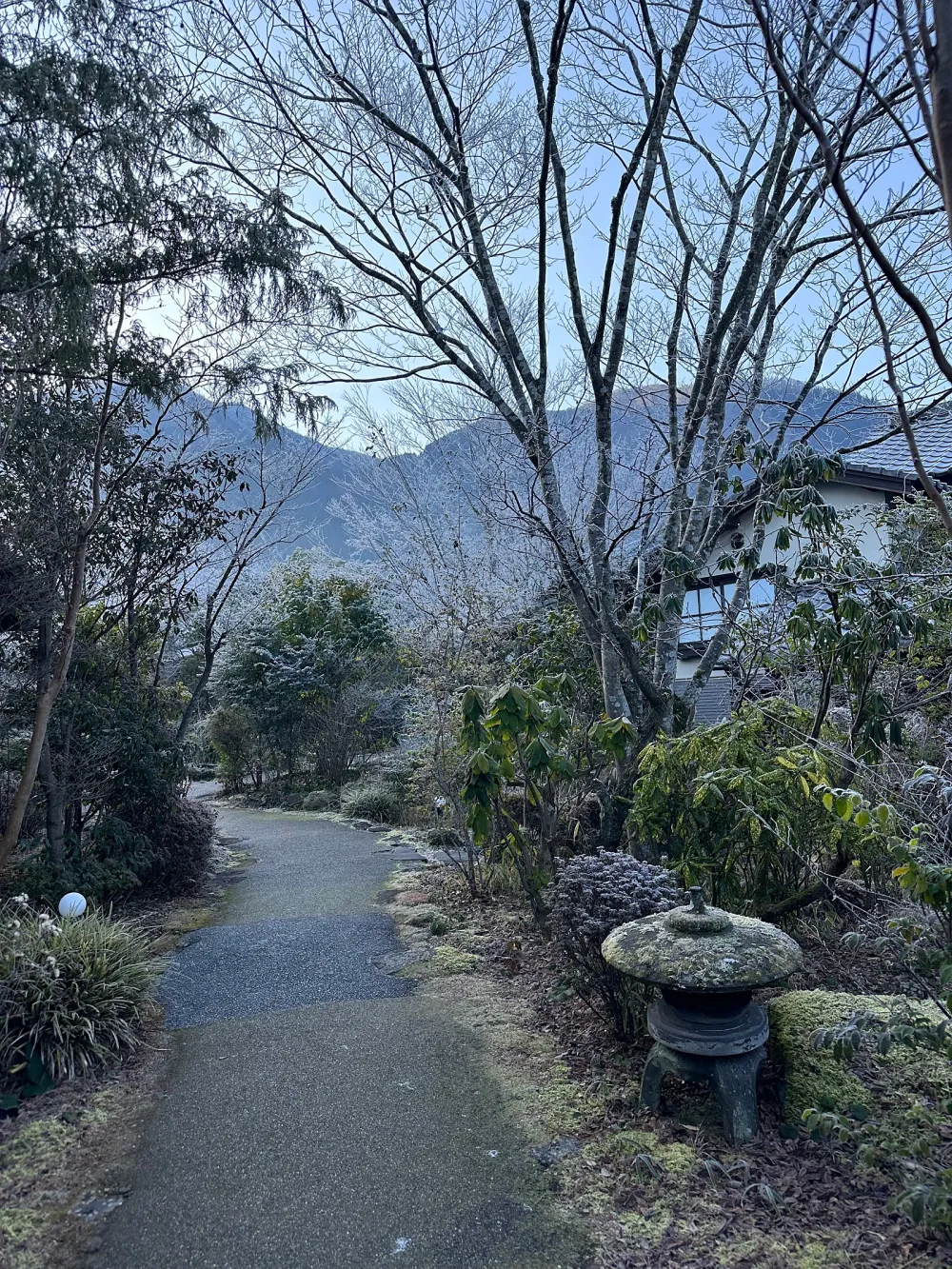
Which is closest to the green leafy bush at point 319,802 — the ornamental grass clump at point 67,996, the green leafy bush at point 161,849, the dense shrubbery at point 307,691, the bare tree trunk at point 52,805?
the dense shrubbery at point 307,691

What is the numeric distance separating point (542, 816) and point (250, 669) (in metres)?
9.65

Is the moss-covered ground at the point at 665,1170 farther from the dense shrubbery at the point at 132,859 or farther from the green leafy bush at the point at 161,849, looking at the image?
the green leafy bush at the point at 161,849

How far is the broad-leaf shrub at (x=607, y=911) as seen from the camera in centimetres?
331

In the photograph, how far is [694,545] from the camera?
505 cm

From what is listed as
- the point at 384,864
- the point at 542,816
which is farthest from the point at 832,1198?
the point at 384,864

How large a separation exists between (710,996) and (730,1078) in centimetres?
28

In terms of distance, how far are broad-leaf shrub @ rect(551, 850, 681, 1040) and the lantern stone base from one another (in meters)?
0.53

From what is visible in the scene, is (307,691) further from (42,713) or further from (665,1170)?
(665,1170)

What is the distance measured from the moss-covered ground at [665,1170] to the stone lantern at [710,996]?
0.50 feet

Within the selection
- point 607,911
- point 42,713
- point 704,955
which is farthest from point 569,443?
point 42,713

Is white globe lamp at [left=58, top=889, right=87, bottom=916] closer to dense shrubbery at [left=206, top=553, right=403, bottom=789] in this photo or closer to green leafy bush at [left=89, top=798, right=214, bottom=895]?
green leafy bush at [left=89, top=798, right=214, bottom=895]

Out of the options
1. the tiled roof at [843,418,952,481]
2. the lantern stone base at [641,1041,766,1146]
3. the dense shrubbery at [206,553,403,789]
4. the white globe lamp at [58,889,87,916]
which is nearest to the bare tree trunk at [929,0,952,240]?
the lantern stone base at [641,1041,766,1146]

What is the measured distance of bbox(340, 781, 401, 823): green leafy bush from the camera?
10.5 meters

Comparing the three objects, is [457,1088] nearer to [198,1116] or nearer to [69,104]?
[198,1116]
